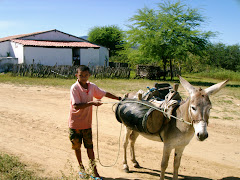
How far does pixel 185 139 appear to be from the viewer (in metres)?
3.65

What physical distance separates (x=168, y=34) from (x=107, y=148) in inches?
662

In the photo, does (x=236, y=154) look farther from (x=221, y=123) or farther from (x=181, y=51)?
(x=181, y=51)

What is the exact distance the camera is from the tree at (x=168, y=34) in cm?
2059

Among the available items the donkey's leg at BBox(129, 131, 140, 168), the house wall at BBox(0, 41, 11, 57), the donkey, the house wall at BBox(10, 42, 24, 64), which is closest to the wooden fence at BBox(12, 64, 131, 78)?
the house wall at BBox(10, 42, 24, 64)

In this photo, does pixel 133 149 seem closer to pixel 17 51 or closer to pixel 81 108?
pixel 81 108

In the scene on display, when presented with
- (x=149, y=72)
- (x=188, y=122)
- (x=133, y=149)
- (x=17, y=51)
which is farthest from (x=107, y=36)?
(x=188, y=122)

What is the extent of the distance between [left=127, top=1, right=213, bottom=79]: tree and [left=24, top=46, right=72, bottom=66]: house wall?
784 cm

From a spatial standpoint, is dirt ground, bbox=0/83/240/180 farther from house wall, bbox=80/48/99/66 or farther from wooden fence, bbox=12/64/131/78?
house wall, bbox=80/48/99/66

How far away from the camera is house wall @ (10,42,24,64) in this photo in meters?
24.5

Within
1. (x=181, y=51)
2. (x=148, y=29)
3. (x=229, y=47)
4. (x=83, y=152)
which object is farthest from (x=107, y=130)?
(x=229, y=47)

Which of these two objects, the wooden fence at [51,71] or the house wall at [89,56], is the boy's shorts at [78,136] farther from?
the house wall at [89,56]

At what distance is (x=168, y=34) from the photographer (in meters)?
20.5

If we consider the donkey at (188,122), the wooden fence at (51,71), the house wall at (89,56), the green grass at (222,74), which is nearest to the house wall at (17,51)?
the wooden fence at (51,71)

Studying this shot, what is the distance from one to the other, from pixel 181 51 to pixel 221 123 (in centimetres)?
1333
